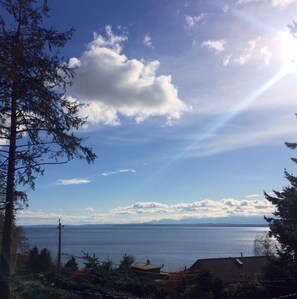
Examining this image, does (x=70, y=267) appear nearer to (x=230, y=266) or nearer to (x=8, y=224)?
(x=230, y=266)

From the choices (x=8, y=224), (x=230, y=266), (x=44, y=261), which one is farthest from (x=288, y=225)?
(x=44, y=261)

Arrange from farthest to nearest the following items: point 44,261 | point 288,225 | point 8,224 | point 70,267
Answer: point 44,261 < point 70,267 < point 288,225 < point 8,224

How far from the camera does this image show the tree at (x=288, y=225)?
998 inches

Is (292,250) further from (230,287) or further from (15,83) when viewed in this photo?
(15,83)

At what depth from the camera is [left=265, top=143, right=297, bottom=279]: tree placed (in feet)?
83.1

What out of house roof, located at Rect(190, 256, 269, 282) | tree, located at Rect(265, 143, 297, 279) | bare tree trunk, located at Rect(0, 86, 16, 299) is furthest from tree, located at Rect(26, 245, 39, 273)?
bare tree trunk, located at Rect(0, 86, 16, 299)

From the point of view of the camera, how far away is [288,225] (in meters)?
26.6

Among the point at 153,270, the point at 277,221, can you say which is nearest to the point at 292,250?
the point at 277,221

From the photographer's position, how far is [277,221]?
1097 inches

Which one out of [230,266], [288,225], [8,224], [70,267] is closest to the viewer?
[8,224]

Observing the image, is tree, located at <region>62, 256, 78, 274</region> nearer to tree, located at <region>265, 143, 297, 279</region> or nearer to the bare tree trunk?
tree, located at <region>265, 143, 297, 279</region>

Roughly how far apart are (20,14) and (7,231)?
5727 mm

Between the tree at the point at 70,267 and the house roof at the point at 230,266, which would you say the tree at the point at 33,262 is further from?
the house roof at the point at 230,266

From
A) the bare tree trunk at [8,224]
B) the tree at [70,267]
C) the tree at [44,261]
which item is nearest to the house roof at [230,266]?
the tree at [70,267]
